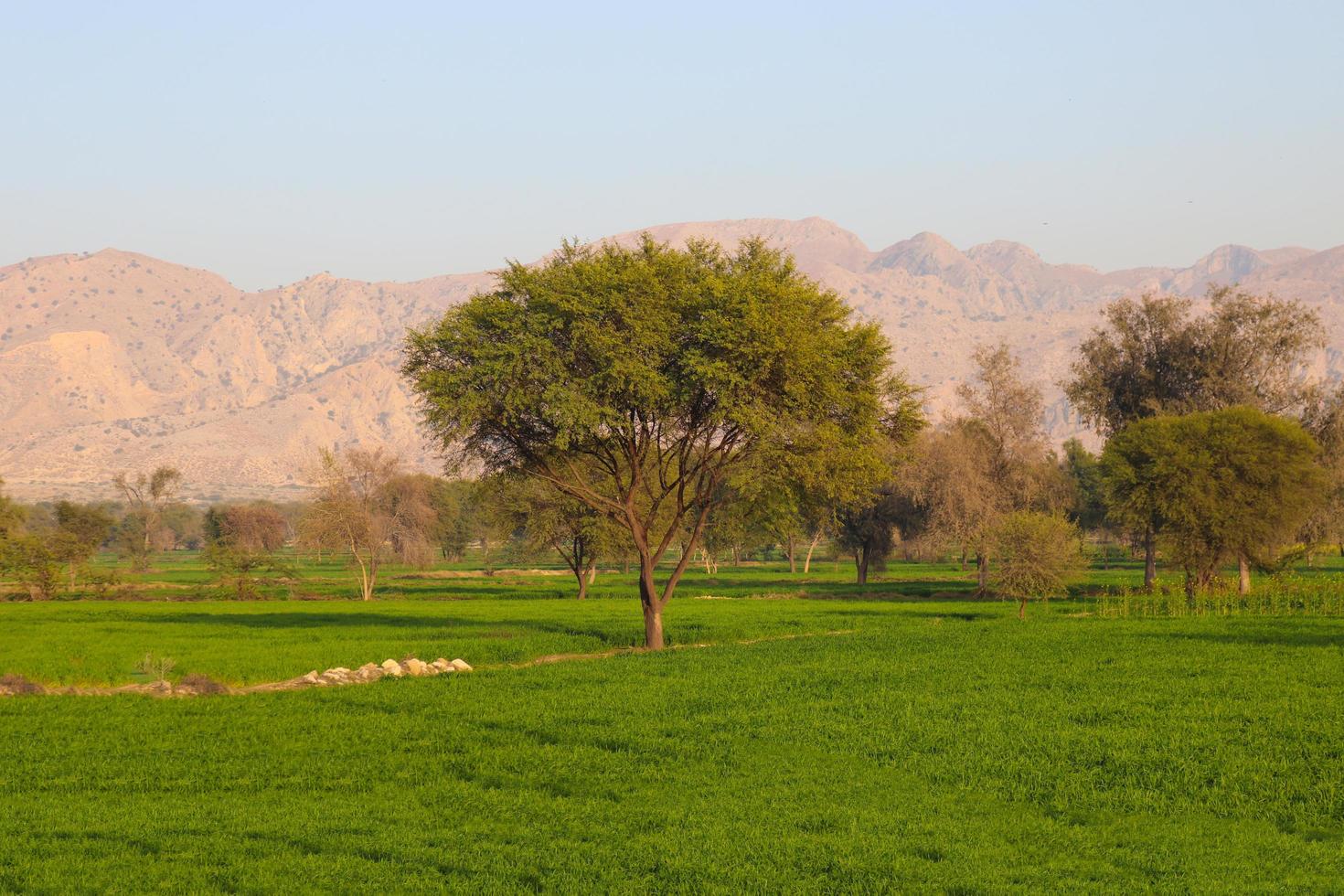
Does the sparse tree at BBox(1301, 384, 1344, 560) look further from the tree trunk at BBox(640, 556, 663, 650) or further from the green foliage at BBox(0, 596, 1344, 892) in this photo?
the tree trunk at BBox(640, 556, 663, 650)

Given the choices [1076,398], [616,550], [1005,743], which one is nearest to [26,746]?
[1005,743]

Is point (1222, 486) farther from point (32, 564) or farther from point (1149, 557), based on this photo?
point (32, 564)

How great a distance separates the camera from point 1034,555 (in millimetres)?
56688

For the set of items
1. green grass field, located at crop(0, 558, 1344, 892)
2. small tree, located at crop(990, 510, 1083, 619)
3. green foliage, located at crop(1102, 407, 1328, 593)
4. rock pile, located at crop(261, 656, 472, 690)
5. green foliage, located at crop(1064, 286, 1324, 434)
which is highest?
green foliage, located at crop(1064, 286, 1324, 434)

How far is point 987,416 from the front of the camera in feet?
299

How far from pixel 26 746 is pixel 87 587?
7250 cm

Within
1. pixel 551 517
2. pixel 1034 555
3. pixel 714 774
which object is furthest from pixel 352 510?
pixel 714 774

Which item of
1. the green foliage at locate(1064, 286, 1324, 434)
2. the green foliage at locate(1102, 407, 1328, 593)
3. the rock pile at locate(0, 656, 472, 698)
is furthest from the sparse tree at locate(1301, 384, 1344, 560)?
the rock pile at locate(0, 656, 472, 698)

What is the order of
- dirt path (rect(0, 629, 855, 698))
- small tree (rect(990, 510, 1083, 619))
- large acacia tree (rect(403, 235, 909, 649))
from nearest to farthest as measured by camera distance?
dirt path (rect(0, 629, 855, 698))
large acacia tree (rect(403, 235, 909, 649))
small tree (rect(990, 510, 1083, 619))

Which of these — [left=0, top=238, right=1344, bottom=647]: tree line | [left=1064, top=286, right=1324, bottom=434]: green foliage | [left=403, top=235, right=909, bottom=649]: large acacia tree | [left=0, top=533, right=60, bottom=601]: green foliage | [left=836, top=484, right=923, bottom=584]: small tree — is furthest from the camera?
[left=836, top=484, right=923, bottom=584]: small tree

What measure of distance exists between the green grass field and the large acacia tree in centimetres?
776

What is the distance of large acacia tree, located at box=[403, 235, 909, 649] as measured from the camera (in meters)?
38.8

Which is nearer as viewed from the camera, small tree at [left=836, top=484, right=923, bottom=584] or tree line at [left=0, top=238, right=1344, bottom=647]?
tree line at [left=0, top=238, right=1344, bottom=647]

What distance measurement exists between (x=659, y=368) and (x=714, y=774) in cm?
2248
